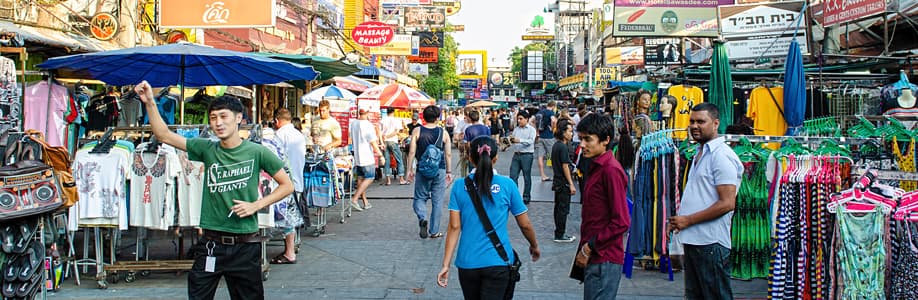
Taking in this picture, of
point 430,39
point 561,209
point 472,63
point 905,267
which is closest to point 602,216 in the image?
point 905,267

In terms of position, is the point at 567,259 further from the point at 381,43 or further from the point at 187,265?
the point at 381,43

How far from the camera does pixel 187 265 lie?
7.50 meters

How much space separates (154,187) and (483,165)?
13.1 ft

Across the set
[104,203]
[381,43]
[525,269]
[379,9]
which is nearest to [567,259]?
[525,269]

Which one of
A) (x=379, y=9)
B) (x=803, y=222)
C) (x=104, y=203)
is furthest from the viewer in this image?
(x=379, y=9)

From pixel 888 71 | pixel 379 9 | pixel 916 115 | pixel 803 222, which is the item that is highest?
pixel 379 9

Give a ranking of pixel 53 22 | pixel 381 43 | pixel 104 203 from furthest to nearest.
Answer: pixel 381 43 < pixel 53 22 < pixel 104 203

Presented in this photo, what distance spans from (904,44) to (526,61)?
63372 mm

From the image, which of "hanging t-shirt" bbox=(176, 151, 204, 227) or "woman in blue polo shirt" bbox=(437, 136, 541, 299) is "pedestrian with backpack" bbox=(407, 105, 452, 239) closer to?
"hanging t-shirt" bbox=(176, 151, 204, 227)

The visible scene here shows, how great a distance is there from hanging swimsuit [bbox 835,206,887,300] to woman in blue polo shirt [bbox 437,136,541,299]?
250 cm

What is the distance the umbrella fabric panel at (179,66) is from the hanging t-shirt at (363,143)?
11.1 ft

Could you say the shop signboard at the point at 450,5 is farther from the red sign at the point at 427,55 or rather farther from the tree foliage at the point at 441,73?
the tree foliage at the point at 441,73

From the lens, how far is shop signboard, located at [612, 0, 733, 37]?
602 inches

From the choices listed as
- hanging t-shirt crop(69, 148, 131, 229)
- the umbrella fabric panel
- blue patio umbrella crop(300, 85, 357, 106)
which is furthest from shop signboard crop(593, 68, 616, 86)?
hanging t-shirt crop(69, 148, 131, 229)
